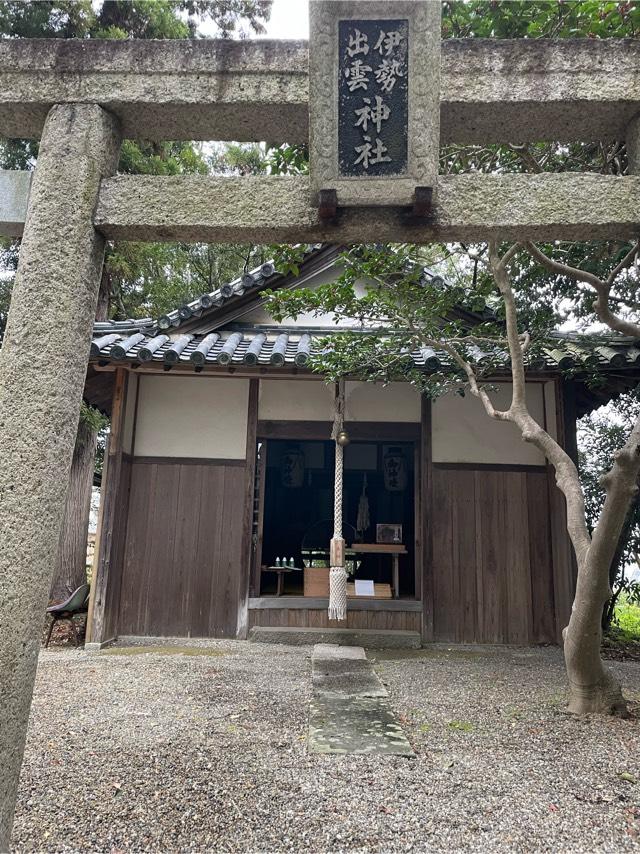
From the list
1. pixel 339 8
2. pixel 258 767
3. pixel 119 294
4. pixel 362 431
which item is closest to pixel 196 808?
pixel 258 767

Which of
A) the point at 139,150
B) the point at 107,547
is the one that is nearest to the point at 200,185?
the point at 107,547

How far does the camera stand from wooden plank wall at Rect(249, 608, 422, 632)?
7188 mm

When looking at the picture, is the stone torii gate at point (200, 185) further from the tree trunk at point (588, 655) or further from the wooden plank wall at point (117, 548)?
the wooden plank wall at point (117, 548)

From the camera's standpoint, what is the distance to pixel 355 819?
2.62 m

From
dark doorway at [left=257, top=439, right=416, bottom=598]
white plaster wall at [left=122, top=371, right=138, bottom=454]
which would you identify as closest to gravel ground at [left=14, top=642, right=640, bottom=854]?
white plaster wall at [left=122, top=371, right=138, bottom=454]

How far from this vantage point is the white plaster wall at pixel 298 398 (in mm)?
7695

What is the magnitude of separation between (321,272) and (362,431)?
101 inches

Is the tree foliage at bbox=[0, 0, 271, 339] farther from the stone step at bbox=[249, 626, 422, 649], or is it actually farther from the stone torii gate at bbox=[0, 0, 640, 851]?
the stone step at bbox=[249, 626, 422, 649]

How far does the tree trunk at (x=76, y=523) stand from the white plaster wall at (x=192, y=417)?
133 inches

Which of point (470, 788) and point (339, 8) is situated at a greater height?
point (339, 8)

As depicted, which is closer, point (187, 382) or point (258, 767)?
point (258, 767)

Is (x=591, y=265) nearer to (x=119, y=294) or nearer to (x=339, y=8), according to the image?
(x=339, y=8)

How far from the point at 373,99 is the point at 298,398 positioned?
5126 mm

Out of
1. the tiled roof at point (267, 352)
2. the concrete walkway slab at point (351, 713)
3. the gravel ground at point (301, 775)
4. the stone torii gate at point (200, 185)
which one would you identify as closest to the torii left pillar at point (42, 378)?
the stone torii gate at point (200, 185)
